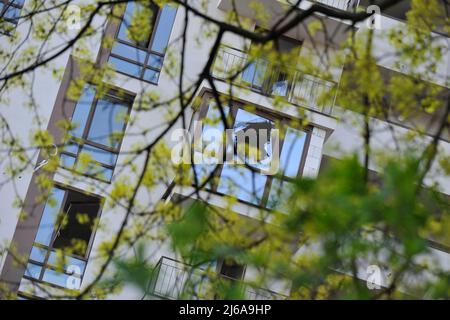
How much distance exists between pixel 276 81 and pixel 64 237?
3443 mm

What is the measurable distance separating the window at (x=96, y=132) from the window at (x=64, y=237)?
41 centimetres

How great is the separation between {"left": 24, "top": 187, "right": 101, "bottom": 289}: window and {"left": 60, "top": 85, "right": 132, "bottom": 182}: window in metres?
0.41

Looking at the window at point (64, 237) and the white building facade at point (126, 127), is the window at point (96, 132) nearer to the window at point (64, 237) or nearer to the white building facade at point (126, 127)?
the white building facade at point (126, 127)

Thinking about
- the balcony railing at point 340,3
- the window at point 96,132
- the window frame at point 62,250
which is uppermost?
the balcony railing at point 340,3

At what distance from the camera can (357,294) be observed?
248 cm

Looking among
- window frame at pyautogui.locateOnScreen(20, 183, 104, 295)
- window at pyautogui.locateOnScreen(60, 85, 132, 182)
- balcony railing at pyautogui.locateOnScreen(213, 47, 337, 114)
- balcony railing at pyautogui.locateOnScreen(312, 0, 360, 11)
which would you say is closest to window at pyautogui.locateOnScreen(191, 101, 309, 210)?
balcony railing at pyautogui.locateOnScreen(213, 47, 337, 114)

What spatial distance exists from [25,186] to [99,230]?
1063 millimetres

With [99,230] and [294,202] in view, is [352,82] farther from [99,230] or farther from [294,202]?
[294,202]

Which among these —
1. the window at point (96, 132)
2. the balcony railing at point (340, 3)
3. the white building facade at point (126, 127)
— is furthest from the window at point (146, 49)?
the balcony railing at point (340, 3)

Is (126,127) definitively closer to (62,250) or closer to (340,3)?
(62,250)

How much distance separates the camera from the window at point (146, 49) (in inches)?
466

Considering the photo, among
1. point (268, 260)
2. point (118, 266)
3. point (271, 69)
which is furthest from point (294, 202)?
point (271, 69)
